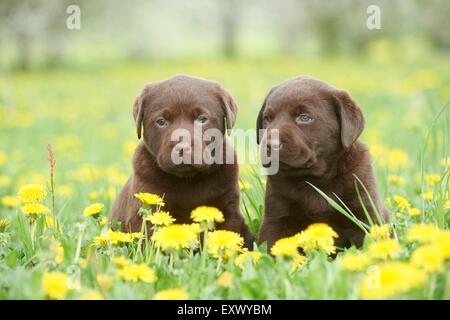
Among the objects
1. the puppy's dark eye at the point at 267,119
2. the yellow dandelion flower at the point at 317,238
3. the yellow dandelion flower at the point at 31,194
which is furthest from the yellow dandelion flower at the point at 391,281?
the yellow dandelion flower at the point at 31,194

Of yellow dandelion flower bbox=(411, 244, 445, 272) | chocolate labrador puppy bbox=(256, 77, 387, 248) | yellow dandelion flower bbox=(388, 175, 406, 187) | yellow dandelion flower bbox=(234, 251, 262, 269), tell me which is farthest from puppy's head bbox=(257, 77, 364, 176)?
yellow dandelion flower bbox=(411, 244, 445, 272)

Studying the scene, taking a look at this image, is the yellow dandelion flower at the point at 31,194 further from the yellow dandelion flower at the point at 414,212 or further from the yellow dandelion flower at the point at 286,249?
the yellow dandelion flower at the point at 414,212

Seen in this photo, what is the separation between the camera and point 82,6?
22.9m

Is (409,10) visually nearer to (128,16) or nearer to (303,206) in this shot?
(128,16)

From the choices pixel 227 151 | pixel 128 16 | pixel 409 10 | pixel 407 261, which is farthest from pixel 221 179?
pixel 128 16

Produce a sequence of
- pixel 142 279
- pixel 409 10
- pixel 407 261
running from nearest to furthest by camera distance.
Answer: pixel 142 279 < pixel 407 261 < pixel 409 10

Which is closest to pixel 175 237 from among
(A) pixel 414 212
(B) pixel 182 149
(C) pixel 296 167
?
(B) pixel 182 149

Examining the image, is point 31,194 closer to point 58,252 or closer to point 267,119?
point 58,252

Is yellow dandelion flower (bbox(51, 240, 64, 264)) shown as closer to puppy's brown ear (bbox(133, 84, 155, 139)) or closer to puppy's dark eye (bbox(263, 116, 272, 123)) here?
puppy's brown ear (bbox(133, 84, 155, 139))

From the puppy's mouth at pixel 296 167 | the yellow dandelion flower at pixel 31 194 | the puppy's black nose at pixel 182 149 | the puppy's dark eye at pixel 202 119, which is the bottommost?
the yellow dandelion flower at pixel 31 194

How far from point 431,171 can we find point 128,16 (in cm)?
2118

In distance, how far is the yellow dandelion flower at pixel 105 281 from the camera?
250 centimetres

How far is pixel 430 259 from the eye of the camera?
235 centimetres

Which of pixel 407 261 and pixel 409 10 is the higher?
pixel 409 10
